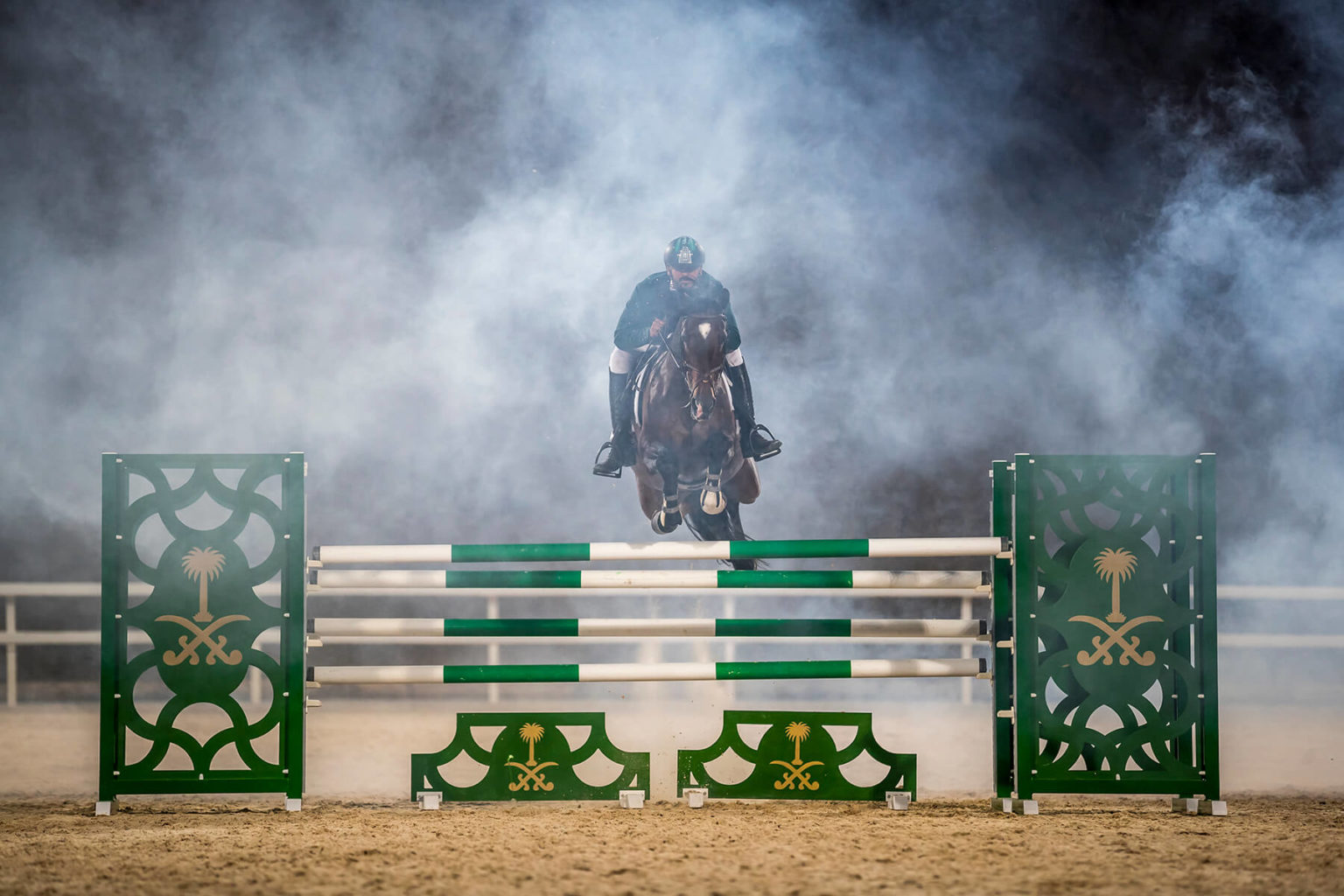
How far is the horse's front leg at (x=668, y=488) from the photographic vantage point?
4203mm

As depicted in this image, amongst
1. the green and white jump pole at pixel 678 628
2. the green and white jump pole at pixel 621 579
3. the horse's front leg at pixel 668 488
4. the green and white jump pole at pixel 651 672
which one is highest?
the horse's front leg at pixel 668 488

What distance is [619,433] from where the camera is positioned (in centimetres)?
438

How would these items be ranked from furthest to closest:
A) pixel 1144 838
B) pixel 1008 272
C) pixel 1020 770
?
pixel 1008 272 → pixel 1020 770 → pixel 1144 838

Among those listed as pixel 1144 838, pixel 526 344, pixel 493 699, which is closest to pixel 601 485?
pixel 526 344

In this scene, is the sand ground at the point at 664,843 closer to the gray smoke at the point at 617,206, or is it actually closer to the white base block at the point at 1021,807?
the white base block at the point at 1021,807

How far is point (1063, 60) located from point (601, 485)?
300 cm

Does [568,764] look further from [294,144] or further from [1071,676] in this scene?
[294,144]

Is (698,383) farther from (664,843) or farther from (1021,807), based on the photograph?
(664,843)

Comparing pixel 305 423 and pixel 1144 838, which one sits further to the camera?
pixel 305 423

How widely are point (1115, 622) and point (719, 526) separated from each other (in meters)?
1.69

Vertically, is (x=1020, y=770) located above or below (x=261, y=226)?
below

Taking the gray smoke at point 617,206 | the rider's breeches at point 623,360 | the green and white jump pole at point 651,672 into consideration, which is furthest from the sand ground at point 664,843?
the gray smoke at point 617,206

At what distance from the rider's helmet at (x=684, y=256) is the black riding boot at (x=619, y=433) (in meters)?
0.47

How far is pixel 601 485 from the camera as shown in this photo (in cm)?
512
